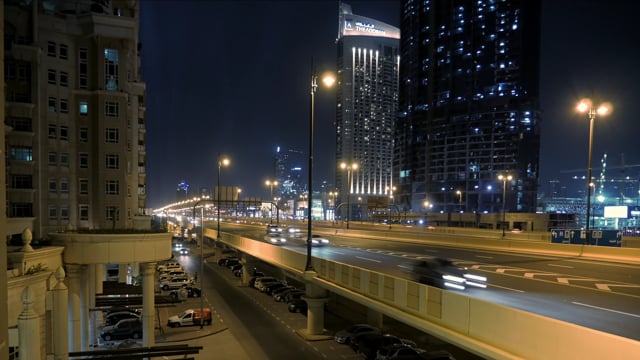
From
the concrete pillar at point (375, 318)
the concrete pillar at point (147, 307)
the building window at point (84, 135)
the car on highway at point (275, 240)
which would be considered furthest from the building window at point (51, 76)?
the concrete pillar at point (375, 318)

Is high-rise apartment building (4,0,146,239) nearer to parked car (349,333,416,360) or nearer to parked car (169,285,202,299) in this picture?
parked car (169,285,202,299)

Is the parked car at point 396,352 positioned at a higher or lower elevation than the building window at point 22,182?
lower

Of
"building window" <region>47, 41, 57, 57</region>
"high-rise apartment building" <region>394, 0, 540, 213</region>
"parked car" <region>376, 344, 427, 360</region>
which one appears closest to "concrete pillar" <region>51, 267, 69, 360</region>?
"parked car" <region>376, 344, 427, 360</region>

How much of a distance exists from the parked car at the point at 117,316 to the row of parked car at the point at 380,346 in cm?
1679

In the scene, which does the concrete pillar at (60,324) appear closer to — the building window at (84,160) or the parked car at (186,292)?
the building window at (84,160)

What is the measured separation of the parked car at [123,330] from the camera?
28531mm

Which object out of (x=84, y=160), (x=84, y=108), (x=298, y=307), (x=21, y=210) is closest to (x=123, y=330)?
(x=298, y=307)

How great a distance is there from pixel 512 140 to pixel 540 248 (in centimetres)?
11321

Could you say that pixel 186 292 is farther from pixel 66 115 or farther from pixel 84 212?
pixel 66 115

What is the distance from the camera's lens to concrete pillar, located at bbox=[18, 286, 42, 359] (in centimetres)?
810

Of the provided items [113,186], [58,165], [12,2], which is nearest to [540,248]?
[113,186]

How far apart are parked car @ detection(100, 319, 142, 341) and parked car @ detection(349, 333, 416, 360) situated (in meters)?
16.3

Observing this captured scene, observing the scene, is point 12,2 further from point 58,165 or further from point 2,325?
point 2,325

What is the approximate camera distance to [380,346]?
81.4 feet
